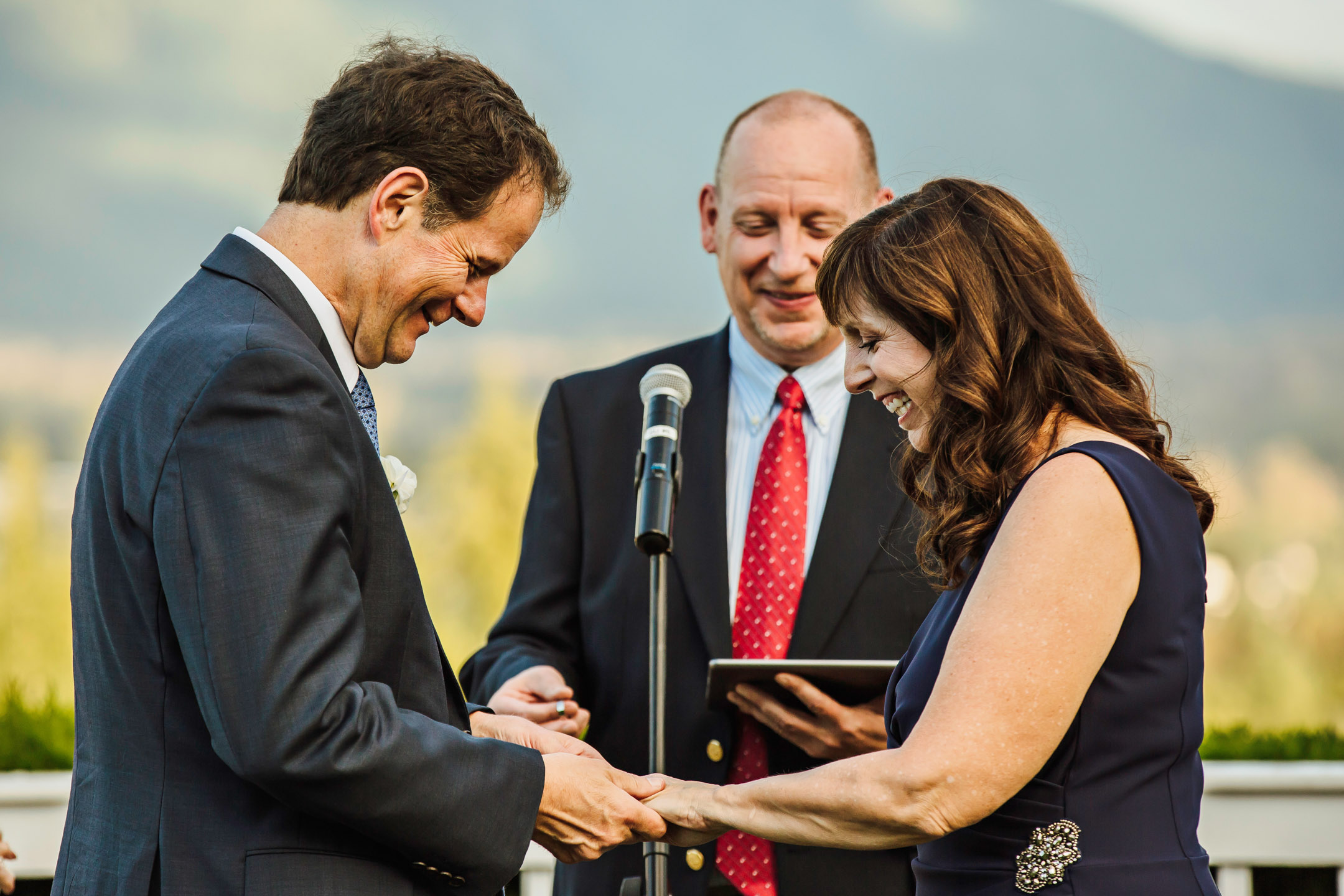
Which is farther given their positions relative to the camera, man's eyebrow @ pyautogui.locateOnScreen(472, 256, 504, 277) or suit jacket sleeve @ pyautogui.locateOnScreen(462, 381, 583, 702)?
suit jacket sleeve @ pyautogui.locateOnScreen(462, 381, 583, 702)

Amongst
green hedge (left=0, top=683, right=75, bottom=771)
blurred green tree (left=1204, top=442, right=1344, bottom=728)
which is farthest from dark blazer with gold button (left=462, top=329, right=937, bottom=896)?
blurred green tree (left=1204, top=442, right=1344, bottom=728)

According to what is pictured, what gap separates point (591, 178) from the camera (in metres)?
5.16

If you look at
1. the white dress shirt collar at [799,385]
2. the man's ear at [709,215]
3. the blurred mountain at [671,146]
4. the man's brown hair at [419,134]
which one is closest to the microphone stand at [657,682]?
the man's brown hair at [419,134]

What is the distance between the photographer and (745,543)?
248 centimetres

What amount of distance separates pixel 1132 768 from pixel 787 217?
1616 mm

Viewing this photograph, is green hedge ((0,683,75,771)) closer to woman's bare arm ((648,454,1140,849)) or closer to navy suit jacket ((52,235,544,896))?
navy suit jacket ((52,235,544,896))

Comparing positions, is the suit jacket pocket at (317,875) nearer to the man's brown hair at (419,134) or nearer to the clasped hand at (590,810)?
the clasped hand at (590,810)

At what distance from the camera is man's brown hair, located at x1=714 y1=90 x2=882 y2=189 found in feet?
9.32

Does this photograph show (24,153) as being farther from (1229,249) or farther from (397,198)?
(1229,249)

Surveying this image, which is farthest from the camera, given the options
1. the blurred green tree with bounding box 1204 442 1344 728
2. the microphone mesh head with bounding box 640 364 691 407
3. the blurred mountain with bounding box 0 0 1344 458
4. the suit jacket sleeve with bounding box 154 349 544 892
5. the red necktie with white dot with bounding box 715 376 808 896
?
the blurred mountain with bounding box 0 0 1344 458

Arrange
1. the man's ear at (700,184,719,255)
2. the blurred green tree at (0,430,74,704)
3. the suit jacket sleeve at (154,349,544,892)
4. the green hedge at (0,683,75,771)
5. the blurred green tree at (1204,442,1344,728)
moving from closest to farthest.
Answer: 1. the suit jacket sleeve at (154,349,544,892)
2. the man's ear at (700,184,719,255)
3. the green hedge at (0,683,75,771)
4. the blurred green tree at (0,430,74,704)
5. the blurred green tree at (1204,442,1344,728)

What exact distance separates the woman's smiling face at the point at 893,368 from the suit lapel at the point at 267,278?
31.0 inches

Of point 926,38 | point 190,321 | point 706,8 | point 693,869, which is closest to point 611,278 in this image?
point 706,8

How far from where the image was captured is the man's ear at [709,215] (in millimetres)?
2953
